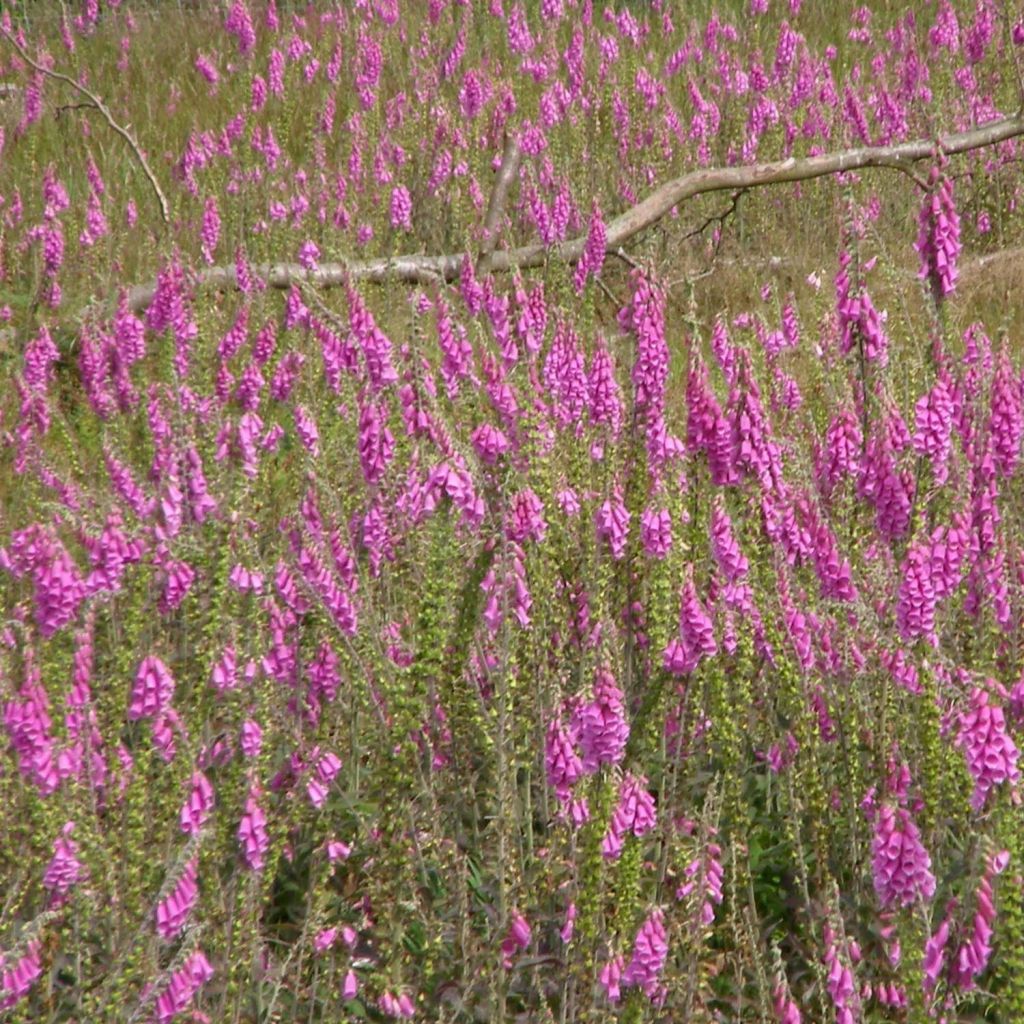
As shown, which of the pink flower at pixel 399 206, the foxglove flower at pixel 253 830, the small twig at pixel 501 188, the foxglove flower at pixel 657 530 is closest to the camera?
the foxglove flower at pixel 253 830

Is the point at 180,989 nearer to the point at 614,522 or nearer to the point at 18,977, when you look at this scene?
the point at 18,977

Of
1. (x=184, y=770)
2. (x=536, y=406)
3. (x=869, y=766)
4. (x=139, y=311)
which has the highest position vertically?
(x=139, y=311)

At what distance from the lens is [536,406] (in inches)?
127

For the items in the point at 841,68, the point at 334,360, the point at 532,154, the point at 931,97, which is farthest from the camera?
the point at 841,68

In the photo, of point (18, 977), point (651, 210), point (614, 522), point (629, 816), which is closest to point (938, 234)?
point (614, 522)

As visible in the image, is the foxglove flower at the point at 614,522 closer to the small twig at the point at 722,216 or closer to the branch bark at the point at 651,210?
the branch bark at the point at 651,210

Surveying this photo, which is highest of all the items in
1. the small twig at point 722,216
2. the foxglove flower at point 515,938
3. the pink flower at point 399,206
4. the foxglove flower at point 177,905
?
the pink flower at point 399,206

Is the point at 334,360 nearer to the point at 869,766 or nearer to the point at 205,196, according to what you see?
the point at 869,766

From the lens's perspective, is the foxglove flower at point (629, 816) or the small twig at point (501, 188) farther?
the small twig at point (501, 188)

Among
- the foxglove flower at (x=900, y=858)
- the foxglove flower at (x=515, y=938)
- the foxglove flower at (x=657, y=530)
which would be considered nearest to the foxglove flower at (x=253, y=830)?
the foxglove flower at (x=515, y=938)

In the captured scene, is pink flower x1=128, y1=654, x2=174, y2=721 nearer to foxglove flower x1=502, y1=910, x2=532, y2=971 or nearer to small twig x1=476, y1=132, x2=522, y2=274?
foxglove flower x1=502, y1=910, x2=532, y2=971

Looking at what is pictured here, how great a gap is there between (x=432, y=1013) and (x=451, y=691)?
57cm

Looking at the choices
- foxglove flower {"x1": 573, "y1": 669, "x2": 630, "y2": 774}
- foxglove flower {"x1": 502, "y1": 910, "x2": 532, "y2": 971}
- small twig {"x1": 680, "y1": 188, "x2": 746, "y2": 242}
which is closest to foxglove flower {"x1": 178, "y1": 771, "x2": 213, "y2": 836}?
foxglove flower {"x1": 502, "y1": 910, "x2": 532, "y2": 971}

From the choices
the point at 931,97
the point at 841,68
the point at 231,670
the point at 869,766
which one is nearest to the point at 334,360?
the point at 231,670
